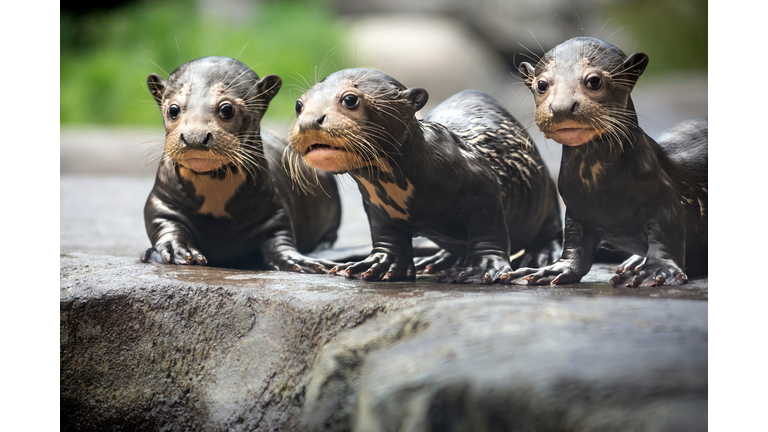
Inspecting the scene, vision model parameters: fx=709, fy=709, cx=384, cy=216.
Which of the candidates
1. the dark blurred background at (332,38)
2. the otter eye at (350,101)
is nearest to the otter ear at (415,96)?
the otter eye at (350,101)

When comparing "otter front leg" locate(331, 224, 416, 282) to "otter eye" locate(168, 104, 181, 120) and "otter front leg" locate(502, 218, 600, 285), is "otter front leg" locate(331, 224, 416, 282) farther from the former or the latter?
"otter eye" locate(168, 104, 181, 120)

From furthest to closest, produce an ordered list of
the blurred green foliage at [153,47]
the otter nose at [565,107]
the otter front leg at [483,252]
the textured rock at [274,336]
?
the blurred green foliage at [153,47] < the otter front leg at [483,252] < the otter nose at [565,107] < the textured rock at [274,336]

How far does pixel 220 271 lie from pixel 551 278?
1110mm

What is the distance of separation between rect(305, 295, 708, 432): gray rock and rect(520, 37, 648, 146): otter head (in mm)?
491

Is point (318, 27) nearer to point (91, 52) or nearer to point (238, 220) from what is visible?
point (91, 52)

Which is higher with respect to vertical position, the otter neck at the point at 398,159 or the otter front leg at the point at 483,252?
the otter neck at the point at 398,159

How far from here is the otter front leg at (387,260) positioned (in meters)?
2.29

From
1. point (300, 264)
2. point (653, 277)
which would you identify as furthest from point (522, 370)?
point (300, 264)

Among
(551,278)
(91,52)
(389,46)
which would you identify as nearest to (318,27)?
(389,46)

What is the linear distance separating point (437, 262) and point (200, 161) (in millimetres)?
984

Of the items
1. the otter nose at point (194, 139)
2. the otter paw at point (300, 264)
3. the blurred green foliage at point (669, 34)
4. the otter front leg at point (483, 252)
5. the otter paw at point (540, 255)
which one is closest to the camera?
the otter front leg at point (483, 252)

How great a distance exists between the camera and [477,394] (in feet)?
4.52

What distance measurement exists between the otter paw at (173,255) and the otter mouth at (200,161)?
31cm

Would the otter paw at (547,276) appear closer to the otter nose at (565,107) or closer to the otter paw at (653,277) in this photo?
the otter paw at (653,277)
